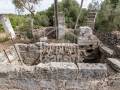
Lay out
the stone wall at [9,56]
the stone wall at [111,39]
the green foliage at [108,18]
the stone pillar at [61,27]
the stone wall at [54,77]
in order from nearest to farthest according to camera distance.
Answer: the stone wall at [54,77] → the stone wall at [9,56] → the stone wall at [111,39] → the stone pillar at [61,27] → the green foliage at [108,18]

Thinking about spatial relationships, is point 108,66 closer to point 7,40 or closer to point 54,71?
point 54,71

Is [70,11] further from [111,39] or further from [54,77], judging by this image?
[54,77]

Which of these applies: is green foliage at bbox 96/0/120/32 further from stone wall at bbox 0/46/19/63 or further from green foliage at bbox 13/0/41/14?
stone wall at bbox 0/46/19/63

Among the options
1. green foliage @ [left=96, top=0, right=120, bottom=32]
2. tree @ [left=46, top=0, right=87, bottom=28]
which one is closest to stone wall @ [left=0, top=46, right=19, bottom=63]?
green foliage @ [left=96, top=0, right=120, bottom=32]

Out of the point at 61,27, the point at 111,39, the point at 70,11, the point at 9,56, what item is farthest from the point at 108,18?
the point at 9,56

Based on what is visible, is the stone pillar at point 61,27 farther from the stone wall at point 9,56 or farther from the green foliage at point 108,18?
the stone wall at point 9,56

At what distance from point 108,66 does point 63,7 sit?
12778 mm

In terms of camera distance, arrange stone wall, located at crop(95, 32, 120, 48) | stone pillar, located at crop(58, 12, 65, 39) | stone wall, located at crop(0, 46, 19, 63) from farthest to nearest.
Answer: stone pillar, located at crop(58, 12, 65, 39), stone wall, located at crop(95, 32, 120, 48), stone wall, located at crop(0, 46, 19, 63)

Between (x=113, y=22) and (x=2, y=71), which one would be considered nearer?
(x=2, y=71)

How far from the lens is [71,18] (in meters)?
14.2

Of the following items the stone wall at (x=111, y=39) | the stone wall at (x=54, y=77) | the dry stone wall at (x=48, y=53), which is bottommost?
the dry stone wall at (x=48, y=53)

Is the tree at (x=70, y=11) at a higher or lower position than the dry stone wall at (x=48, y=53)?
higher

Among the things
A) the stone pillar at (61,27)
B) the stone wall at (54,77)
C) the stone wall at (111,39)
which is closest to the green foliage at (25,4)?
the stone pillar at (61,27)

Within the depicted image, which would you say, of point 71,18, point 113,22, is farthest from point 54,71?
point 71,18
